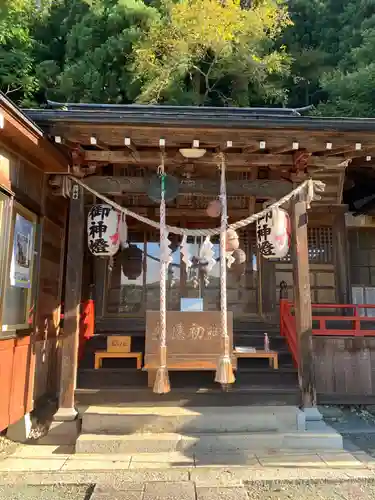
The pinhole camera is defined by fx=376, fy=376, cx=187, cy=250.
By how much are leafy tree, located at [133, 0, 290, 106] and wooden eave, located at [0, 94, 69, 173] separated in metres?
12.9

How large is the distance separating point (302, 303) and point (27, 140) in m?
4.56

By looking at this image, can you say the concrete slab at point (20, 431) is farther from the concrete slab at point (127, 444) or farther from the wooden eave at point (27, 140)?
the wooden eave at point (27, 140)

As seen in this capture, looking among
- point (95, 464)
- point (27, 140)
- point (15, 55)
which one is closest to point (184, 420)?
point (95, 464)

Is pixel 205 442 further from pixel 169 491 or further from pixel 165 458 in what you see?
pixel 169 491

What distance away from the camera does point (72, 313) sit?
18.6 feet

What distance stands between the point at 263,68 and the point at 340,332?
1681 cm

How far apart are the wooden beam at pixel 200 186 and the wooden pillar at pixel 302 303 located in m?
0.38

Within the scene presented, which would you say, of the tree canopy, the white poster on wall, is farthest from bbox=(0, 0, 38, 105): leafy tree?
the white poster on wall

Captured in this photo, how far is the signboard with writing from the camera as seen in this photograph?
5.76m

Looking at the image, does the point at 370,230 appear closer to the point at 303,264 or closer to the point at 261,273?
the point at 261,273

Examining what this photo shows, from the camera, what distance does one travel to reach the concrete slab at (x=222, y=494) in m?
3.74

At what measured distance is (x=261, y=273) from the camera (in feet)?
28.2

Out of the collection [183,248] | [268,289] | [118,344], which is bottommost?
[118,344]

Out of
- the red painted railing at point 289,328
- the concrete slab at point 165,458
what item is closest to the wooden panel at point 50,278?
the concrete slab at point 165,458
